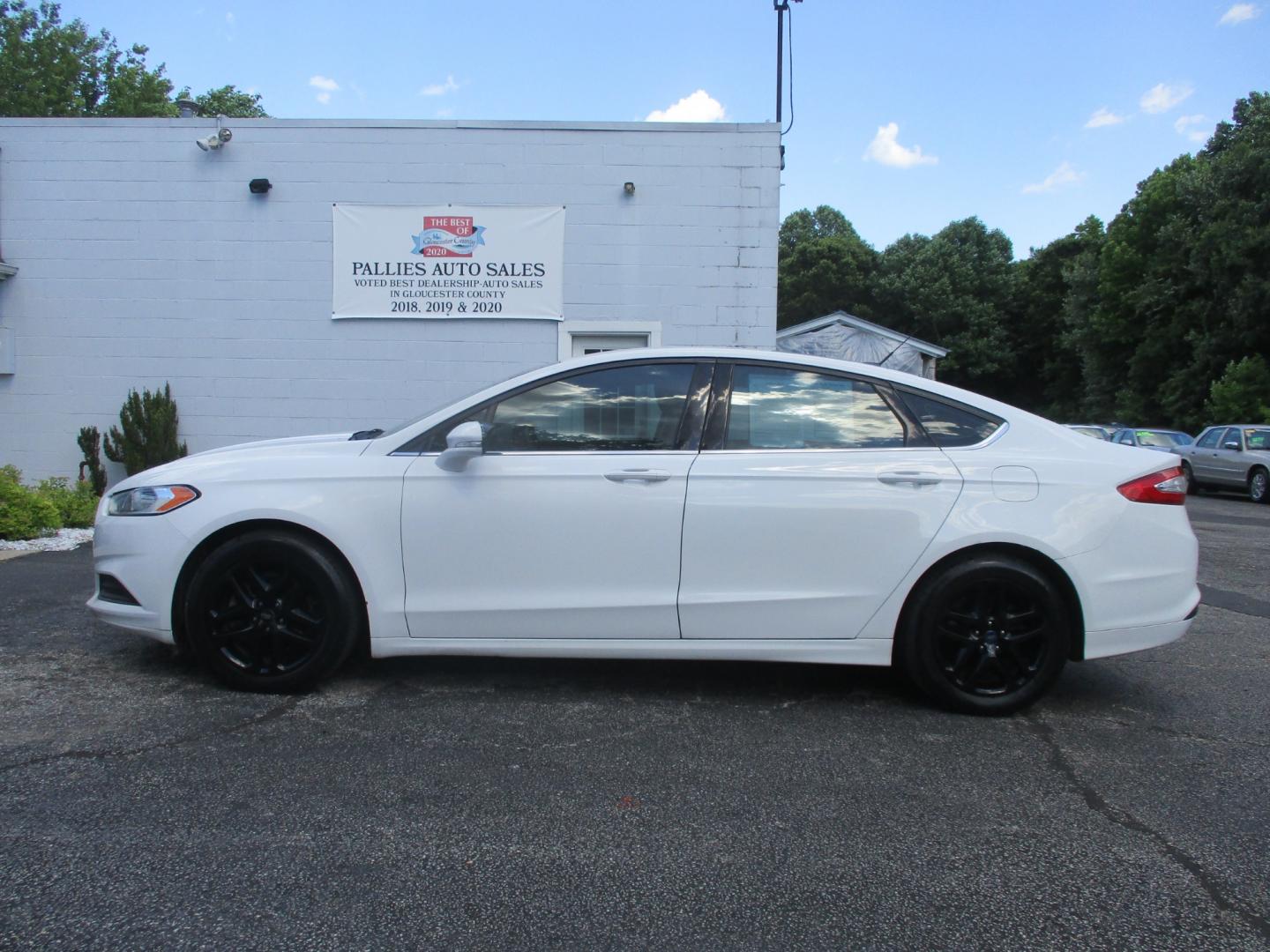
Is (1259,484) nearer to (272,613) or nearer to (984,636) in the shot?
(984,636)

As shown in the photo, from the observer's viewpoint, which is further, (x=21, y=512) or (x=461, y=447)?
(x=21, y=512)

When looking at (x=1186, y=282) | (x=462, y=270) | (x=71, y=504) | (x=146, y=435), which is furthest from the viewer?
(x=1186, y=282)

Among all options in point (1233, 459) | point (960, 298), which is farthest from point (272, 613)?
point (960, 298)

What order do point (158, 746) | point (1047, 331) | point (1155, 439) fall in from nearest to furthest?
point (158, 746)
point (1155, 439)
point (1047, 331)

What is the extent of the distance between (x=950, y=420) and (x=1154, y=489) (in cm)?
87

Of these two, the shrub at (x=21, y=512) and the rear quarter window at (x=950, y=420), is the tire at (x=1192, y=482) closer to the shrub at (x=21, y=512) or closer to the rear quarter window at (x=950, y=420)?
the rear quarter window at (x=950, y=420)

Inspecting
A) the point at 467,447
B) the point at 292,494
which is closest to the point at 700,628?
the point at 467,447

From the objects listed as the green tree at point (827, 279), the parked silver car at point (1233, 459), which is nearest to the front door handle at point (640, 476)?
the parked silver car at point (1233, 459)

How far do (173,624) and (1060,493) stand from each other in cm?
379

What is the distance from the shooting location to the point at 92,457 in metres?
10.8

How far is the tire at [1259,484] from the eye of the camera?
17406 millimetres

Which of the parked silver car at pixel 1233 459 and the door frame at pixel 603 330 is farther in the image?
the parked silver car at pixel 1233 459

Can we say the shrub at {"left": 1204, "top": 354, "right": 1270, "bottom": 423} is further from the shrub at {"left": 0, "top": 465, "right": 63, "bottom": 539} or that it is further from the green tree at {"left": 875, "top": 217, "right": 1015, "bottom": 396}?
the shrub at {"left": 0, "top": 465, "right": 63, "bottom": 539}

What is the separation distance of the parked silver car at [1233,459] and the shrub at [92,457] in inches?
692
